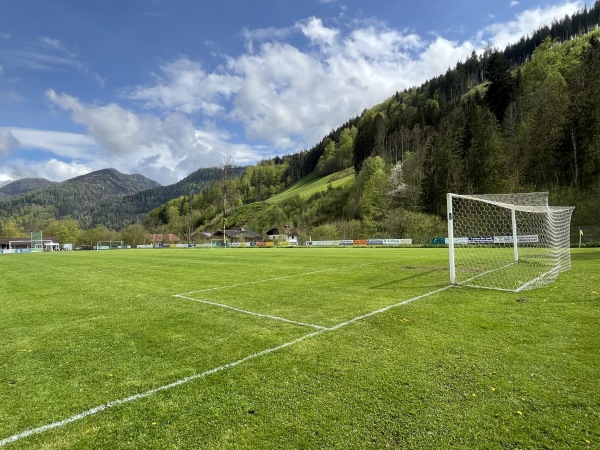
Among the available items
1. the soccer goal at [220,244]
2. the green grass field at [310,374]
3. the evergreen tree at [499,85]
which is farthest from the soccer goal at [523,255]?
the evergreen tree at [499,85]

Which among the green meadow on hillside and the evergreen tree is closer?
the evergreen tree

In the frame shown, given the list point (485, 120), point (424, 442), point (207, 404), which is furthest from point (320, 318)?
point (485, 120)

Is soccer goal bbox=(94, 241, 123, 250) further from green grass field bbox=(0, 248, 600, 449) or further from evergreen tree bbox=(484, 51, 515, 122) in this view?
evergreen tree bbox=(484, 51, 515, 122)

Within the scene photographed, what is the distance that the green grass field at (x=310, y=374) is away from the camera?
331 centimetres

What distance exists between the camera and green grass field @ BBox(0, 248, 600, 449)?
10.8 ft

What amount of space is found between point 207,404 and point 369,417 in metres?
1.83

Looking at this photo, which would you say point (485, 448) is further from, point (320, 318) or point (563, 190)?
point (563, 190)

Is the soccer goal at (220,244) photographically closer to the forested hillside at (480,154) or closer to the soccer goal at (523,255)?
the forested hillside at (480,154)

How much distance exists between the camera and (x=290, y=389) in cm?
420

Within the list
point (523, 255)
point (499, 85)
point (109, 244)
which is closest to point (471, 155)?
point (499, 85)

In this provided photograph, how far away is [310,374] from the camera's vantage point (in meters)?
4.64

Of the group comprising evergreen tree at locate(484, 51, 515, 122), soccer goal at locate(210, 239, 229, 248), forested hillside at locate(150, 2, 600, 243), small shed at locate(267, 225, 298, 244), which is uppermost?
evergreen tree at locate(484, 51, 515, 122)

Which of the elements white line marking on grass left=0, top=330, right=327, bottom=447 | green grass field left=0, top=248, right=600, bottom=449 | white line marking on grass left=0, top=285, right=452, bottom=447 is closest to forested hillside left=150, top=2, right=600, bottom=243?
green grass field left=0, top=248, right=600, bottom=449

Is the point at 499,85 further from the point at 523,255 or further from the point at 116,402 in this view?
the point at 116,402
